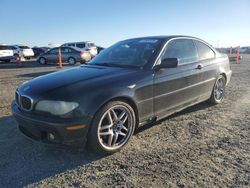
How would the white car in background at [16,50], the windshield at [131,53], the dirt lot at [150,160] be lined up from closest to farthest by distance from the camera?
the dirt lot at [150,160]
the windshield at [131,53]
the white car in background at [16,50]

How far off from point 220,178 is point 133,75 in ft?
5.98

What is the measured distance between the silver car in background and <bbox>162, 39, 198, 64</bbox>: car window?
1500 centimetres

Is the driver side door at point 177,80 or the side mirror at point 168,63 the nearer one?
the side mirror at point 168,63

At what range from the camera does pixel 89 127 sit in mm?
3623

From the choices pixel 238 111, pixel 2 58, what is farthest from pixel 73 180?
pixel 2 58

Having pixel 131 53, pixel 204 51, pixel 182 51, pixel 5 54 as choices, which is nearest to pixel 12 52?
pixel 5 54

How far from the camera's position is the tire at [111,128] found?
3686 mm

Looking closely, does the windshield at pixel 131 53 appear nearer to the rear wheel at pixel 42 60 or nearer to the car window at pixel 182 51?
the car window at pixel 182 51

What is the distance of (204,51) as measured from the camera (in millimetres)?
5957

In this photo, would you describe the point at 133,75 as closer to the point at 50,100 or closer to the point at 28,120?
the point at 50,100

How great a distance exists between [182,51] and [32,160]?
320cm

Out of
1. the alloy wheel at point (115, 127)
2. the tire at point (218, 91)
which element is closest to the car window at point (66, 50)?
the tire at point (218, 91)

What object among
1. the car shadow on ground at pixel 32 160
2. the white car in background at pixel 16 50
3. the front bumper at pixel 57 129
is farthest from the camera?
the white car in background at pixel 16 50

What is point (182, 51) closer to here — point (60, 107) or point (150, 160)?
point (150, 160)
